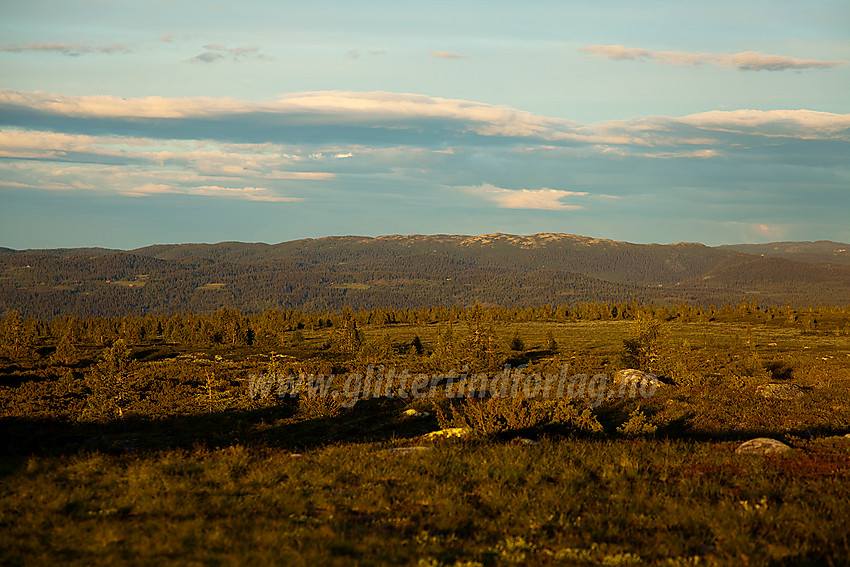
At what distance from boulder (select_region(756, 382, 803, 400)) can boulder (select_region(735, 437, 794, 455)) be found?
14342 mm

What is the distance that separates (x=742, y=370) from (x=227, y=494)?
3850cm

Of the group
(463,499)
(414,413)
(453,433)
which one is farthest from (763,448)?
(414,413)

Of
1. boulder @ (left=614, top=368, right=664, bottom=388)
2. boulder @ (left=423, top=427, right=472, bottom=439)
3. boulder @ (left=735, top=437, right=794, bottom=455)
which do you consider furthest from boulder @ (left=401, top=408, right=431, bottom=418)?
boulder @ (left=735, top=437, right=794, bottom=455)

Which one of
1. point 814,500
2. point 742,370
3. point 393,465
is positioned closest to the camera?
Result: point 814,500

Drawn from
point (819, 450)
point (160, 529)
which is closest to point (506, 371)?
point (819, 450)

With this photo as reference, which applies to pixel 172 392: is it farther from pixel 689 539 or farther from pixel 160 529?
pixel 689 539

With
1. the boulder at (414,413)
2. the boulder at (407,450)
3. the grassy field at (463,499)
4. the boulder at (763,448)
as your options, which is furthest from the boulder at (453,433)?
the boulder at (414,413)

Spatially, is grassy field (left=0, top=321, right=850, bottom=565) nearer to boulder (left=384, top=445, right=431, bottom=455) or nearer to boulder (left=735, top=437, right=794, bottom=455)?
boulder (left=384, top=445, right=431, bottom=455)

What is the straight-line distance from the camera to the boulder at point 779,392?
2692 cm

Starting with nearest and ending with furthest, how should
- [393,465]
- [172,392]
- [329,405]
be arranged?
[393,465], [329,405], [172,392]

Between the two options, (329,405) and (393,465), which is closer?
(393,465)

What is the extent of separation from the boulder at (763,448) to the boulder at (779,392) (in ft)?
47.1

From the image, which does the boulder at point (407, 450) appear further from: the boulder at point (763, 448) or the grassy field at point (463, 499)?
the boulder at point (763, 448)

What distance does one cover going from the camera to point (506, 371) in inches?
1565
